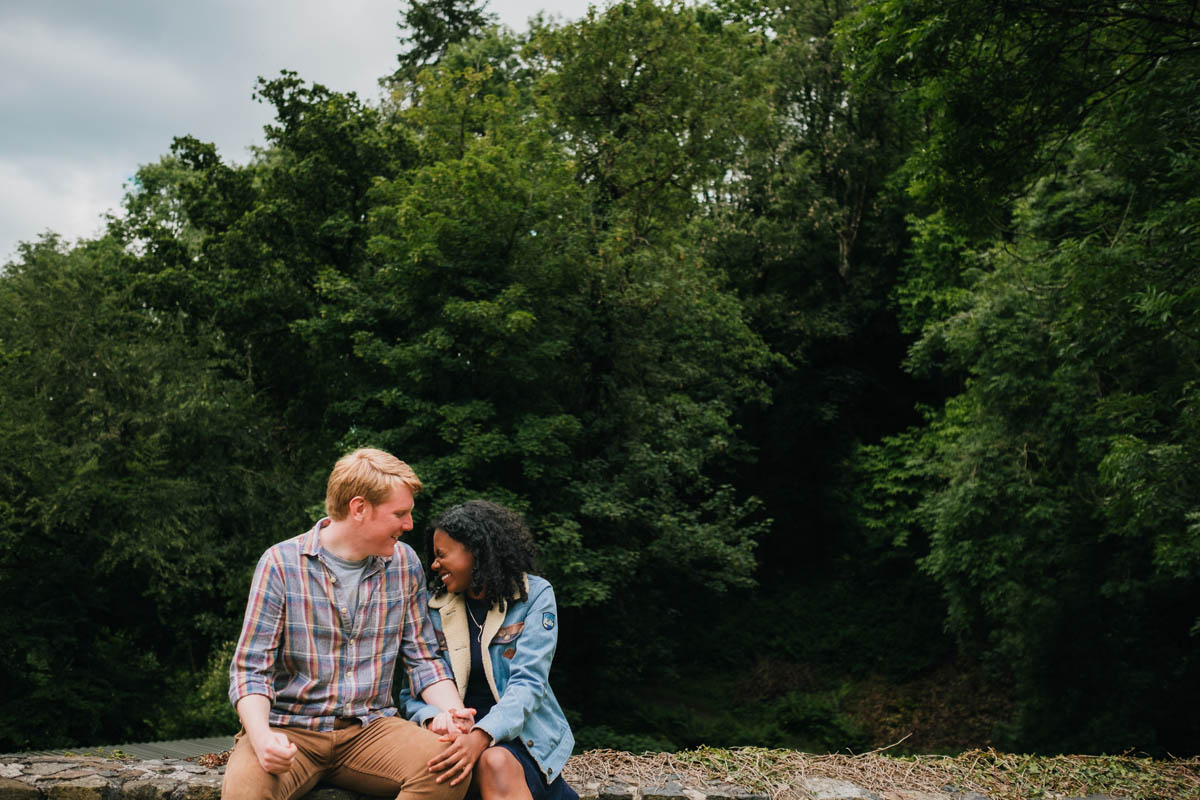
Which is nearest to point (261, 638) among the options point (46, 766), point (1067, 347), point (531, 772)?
point (531, 772)

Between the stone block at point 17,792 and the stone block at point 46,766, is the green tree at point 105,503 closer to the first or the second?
the stone block at point 46,766

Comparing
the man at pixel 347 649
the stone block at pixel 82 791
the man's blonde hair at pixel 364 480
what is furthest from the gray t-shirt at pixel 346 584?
the stone block at pixel 82 791

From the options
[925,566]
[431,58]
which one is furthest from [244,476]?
[431,58]

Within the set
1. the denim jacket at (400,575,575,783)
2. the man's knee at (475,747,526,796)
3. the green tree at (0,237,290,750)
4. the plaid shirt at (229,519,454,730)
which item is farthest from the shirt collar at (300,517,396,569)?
the green tree at (0,237,290,750)

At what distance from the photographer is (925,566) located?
15125 millimetres

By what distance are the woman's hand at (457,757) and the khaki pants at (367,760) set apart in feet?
0.11

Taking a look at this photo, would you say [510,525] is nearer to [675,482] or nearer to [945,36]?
[945,36]

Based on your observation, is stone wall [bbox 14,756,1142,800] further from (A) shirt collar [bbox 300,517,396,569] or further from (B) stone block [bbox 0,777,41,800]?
(A) shirt collar [bbox 300,517,396,569]

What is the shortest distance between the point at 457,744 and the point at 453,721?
0.09m

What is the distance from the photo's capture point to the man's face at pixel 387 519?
111 inches

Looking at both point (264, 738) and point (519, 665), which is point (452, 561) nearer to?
point (519, 665)

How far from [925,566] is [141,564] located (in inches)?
456

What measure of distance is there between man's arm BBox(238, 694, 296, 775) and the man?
4 cm

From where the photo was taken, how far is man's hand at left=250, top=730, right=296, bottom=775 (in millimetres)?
2525
